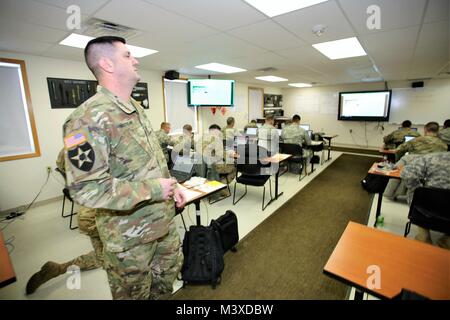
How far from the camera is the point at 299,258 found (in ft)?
7.66

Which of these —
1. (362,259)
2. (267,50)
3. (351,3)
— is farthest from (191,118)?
(362,259)

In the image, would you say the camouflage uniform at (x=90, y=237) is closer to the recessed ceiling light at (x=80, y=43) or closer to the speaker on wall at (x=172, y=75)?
the recessed ceiling light at (x=80, y=43)

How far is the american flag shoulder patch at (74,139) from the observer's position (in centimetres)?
94

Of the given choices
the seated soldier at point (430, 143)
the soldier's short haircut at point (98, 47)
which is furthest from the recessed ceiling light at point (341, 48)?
the soldier's short haircut at point (98, 47)

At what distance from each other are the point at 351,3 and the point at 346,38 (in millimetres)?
1069

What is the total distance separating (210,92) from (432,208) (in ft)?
15.2

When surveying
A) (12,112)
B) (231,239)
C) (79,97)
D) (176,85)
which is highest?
(176,85)

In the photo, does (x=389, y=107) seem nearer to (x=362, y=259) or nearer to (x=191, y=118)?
(x=191, y=118)

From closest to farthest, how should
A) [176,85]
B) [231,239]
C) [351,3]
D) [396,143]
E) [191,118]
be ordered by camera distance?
[351,3], [231,239], [396,143], [176,85], [191,118]

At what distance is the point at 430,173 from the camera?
2279 millimetres

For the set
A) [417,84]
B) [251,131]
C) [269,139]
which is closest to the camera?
[269,139]

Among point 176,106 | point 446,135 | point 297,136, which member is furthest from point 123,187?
point 446,135

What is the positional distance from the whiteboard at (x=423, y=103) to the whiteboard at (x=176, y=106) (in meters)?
7.30

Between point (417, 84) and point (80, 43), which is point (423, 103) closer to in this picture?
point (417, 84)
